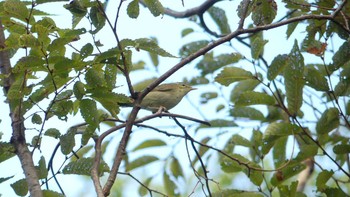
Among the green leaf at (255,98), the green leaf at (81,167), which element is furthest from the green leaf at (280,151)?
the green leaf at (81,167)

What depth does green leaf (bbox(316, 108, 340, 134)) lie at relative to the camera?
3164 mm

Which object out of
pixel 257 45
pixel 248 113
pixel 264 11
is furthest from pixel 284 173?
pixel 264 11

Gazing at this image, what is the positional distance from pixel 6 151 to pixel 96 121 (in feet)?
1.04

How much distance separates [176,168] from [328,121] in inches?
50.3

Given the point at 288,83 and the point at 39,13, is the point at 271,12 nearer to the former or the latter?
the point at 288,83

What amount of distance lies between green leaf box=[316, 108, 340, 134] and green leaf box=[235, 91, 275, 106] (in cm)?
28

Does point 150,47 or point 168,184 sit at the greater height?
point 168,184

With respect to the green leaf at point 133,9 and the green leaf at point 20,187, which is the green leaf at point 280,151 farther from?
the green leaf at point 20,187

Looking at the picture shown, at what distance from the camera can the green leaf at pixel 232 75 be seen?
302 centimetres

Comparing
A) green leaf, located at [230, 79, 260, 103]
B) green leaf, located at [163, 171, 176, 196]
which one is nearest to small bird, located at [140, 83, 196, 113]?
green leaf, located at [230, 79, 260, 103]

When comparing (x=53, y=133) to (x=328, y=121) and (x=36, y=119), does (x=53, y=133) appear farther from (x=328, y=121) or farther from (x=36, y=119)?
(x=328, y=121)

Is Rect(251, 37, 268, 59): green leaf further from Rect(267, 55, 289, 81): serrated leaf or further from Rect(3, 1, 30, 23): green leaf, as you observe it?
Rect(3, 1, 30, 23): green leaf

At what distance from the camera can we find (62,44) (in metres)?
2.06

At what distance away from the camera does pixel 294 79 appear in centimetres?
290
